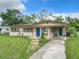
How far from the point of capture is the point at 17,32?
1394 inches

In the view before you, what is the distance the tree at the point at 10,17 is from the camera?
54531 millimetres

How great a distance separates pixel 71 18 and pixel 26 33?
47.8m

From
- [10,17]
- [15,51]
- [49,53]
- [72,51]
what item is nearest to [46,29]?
[72,51]

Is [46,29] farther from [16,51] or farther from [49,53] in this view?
[49,53]

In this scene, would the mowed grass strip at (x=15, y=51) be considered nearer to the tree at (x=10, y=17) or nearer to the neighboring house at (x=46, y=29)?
the neighboring house at (x=46, y=29)

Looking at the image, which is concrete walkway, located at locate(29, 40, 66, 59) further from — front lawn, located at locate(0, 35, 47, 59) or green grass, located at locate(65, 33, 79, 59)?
front lawn, located at locate(0, 35, 47, 59)

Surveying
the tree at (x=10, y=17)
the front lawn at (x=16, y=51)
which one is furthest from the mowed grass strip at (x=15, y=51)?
the tree at (x=10, y=17)

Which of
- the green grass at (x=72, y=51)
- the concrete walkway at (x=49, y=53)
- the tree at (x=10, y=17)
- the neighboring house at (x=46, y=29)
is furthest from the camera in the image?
the tree at (x=10, y=17)

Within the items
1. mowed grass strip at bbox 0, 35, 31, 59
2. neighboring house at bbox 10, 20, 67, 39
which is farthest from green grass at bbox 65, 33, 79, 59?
neighboring house at bbox 10, 20, 67, 39

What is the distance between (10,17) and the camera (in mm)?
54594

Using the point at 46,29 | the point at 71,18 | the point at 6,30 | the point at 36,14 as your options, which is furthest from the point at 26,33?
the point at 71,18

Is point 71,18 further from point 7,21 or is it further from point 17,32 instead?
point 17,32

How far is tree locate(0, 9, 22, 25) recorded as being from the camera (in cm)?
5453

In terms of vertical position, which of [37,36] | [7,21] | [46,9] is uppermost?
[46,9]
